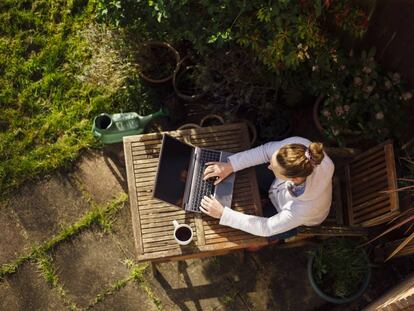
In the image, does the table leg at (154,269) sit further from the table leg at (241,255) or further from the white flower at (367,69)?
the white flower at (367,69)

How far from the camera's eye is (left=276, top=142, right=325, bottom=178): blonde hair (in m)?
2.82

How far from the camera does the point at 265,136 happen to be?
414 centimetres

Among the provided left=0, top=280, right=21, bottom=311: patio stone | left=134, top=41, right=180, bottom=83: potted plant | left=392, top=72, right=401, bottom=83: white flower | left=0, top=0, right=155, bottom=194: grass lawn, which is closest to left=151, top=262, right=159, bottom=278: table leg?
left=0, top=280, right=21, bottom=311: patio stone

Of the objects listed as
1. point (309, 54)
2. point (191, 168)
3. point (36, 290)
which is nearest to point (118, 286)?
point (36, 290)

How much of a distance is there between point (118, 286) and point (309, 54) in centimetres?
252

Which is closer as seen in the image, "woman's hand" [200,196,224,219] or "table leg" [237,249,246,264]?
"woman's hand" [200,196,224,219]

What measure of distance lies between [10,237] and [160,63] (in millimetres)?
2115

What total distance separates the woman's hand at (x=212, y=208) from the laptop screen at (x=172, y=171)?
170 millimetres

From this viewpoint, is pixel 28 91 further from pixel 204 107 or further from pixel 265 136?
pixel 265 136

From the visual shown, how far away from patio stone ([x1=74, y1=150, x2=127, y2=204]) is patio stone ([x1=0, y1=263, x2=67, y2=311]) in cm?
86

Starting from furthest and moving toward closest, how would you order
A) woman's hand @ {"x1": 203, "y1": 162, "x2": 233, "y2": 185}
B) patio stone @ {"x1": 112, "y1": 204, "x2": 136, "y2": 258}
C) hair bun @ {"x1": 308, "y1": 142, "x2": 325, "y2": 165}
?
patio stone @ {"x1": 112, "y1": 204, "x2": 136, "y2": 258}
woman's hand @ {"x1": 203, "y1": 162, "x2": 233, "y2": 185}
hair bun @ {"x1": 308, "y1": 142, "x2": 325, "y2": 165}

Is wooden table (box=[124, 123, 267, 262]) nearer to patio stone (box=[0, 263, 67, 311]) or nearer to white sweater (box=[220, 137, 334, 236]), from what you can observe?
white sweater (box=[220, 137, 334, 236])

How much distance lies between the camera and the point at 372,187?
3.44 m

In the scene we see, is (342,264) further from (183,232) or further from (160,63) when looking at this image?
(160,63)
